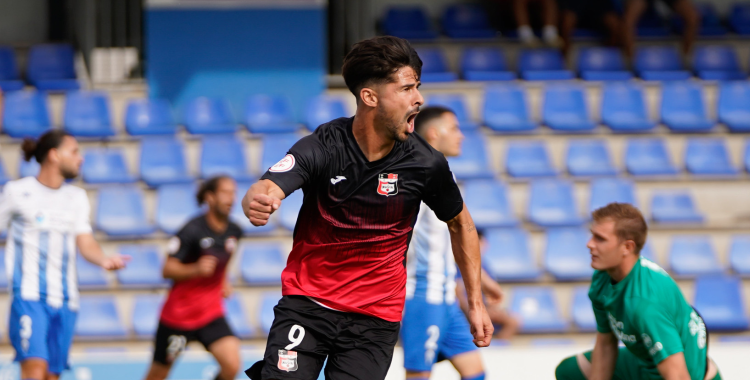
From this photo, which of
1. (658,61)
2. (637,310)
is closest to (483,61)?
(658,61)

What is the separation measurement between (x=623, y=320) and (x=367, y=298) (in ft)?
5.36

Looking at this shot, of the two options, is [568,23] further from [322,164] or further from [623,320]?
[322,164]

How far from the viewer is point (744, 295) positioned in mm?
9156

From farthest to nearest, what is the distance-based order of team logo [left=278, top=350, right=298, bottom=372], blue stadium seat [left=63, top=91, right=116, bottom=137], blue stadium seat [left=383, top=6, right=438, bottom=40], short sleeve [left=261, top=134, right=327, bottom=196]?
blue stadium seat [left=383, top=6, right=438, bottom=40], blue stadium seat [left=63, top=91, right=116, bottom=137], team logo [left=278, top=350, right=298, bottom=372], short sleeve [left=261, top=134, right=327, bottom=196]

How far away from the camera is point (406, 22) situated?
12789mm

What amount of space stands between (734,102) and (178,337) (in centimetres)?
850

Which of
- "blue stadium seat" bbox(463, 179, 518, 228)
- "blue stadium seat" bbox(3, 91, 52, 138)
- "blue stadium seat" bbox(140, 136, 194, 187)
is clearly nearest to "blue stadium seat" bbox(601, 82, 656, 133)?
"blue stadium seat" bbox(463, 179, 518, 228)

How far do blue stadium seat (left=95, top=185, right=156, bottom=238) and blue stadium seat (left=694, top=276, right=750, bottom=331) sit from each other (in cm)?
596

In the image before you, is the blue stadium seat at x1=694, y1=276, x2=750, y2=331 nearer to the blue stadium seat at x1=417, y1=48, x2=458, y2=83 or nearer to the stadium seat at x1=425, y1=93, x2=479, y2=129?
the stadium seat at x1=425, y1=93, x2=479, y2=129

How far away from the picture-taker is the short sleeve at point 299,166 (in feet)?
9.51

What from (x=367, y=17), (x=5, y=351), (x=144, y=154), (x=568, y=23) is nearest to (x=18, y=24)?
(x=144, y=154)

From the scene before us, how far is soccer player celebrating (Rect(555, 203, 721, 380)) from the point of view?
13.3ft

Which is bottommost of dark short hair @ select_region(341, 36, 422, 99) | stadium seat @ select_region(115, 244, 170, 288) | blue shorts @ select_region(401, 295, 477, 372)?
stadium seat @ select_region(115, 244, 170, 288)

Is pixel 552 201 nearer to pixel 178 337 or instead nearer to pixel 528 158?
pixel 528 158
